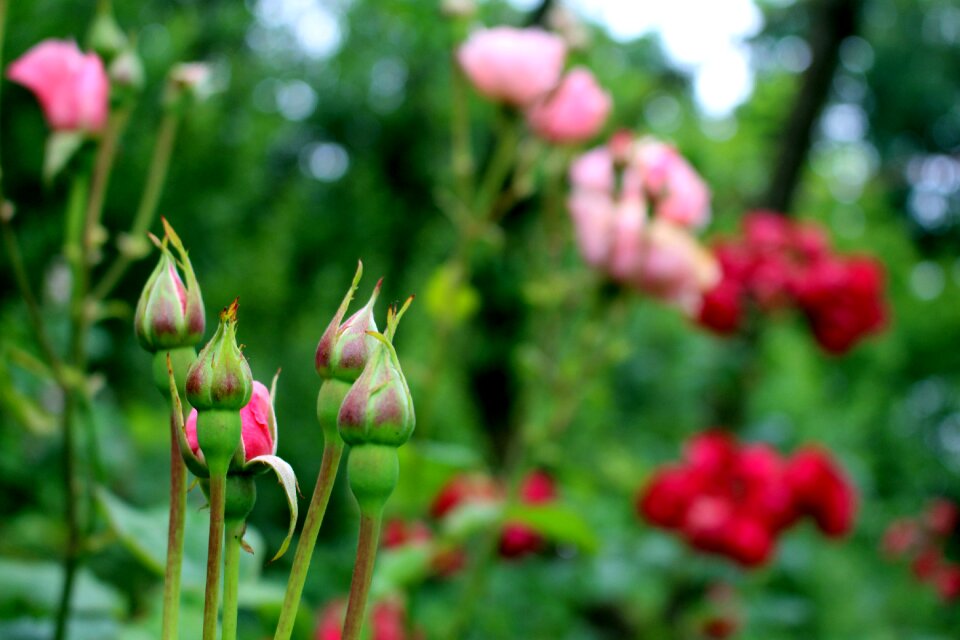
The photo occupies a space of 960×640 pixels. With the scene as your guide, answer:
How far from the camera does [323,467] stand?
0.90 ft

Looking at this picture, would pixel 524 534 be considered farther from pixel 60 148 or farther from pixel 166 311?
pixel 166 311

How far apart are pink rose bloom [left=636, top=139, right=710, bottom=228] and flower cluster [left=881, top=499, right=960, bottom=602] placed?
1872mm

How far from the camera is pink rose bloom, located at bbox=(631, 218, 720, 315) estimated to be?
0.98 meters

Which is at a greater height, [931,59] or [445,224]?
[931,59]

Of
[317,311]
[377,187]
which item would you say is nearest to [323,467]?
[317,311]

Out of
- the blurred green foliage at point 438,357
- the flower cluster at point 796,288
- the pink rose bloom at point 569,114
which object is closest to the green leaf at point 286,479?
the blurred green foliage at point 438,357

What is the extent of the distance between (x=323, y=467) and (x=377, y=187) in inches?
126

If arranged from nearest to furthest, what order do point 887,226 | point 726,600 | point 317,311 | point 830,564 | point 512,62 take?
point 512,62
point 726,600
point 830,564
point 317,311
point 887,226

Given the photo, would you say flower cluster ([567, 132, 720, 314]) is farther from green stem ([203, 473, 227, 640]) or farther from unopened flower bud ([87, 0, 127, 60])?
green stem ([203, 473, 227, 640])

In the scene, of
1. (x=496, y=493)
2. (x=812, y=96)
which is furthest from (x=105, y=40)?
(x=812, y=96)

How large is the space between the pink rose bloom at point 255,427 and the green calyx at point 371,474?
1.2 inches

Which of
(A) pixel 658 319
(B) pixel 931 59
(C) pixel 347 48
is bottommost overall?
(A) pixel 658 319

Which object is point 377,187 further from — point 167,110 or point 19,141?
point 167,110

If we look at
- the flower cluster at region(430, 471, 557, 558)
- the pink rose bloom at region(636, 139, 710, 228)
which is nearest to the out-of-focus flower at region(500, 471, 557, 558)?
the flower cluster at region(430, 471, 557, 558)
